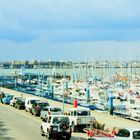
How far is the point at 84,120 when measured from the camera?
3291 cm

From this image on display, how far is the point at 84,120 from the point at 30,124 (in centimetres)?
686

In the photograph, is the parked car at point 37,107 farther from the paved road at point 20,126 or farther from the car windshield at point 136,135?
the car windshield at point 136,135

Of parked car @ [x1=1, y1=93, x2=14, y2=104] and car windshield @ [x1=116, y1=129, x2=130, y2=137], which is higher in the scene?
car windshield @ [x1=116, y1=129, x2=130, y2=137]

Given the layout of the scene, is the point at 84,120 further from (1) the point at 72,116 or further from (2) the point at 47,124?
(2) the point at 47,124

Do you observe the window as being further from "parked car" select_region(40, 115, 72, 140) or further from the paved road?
the paved road

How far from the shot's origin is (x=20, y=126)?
37.2 meters

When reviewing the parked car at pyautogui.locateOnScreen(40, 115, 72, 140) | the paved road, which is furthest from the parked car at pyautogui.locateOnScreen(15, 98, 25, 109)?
the parked car at pyautogui.locateOnScreen(40, 115, 72, 140)

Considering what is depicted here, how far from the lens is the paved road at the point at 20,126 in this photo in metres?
30.8

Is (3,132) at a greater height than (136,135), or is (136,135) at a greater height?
(136,135)

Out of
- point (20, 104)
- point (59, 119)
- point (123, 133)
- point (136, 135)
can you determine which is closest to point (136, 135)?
point (136, 135)

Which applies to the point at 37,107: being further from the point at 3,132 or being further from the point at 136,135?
the point at 136,135

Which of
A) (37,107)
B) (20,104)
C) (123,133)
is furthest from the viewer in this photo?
(20,104)

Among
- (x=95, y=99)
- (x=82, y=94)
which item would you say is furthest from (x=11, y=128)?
(x=82, y=94)

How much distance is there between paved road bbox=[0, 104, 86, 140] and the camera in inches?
1211
